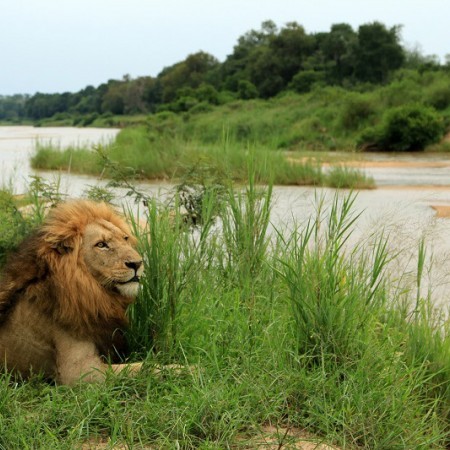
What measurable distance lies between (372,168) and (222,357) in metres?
17.6

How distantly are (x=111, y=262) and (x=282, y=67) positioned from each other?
53122 millimetres

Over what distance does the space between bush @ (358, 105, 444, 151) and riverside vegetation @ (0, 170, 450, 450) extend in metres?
22.5

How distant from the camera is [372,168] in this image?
68.3 feet

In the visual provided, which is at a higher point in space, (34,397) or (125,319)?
(125,319)

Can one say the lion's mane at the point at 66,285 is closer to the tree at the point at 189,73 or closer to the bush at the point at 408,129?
the bush at the point at 408,129

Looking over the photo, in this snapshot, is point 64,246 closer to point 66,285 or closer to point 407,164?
point 66,285

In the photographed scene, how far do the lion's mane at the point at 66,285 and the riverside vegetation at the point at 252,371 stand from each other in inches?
9.7

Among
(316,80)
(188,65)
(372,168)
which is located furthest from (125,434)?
(188,65)

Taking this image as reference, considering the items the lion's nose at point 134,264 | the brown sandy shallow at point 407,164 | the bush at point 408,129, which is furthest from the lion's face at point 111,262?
the bush at point 408,129

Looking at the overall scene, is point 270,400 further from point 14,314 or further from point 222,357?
point 14,314

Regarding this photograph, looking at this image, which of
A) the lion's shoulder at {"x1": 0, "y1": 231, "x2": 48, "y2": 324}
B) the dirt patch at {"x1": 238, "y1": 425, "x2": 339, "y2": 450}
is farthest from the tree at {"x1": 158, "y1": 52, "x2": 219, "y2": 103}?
the dirt patch at {"x1": 238, "y1": 425, "x2": 339, "y2": 450}

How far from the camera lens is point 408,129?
26.2m

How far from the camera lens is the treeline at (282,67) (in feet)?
165

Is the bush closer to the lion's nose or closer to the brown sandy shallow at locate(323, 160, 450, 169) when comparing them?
the brown sandy shallow at locate(323, 160, 450, 169)
